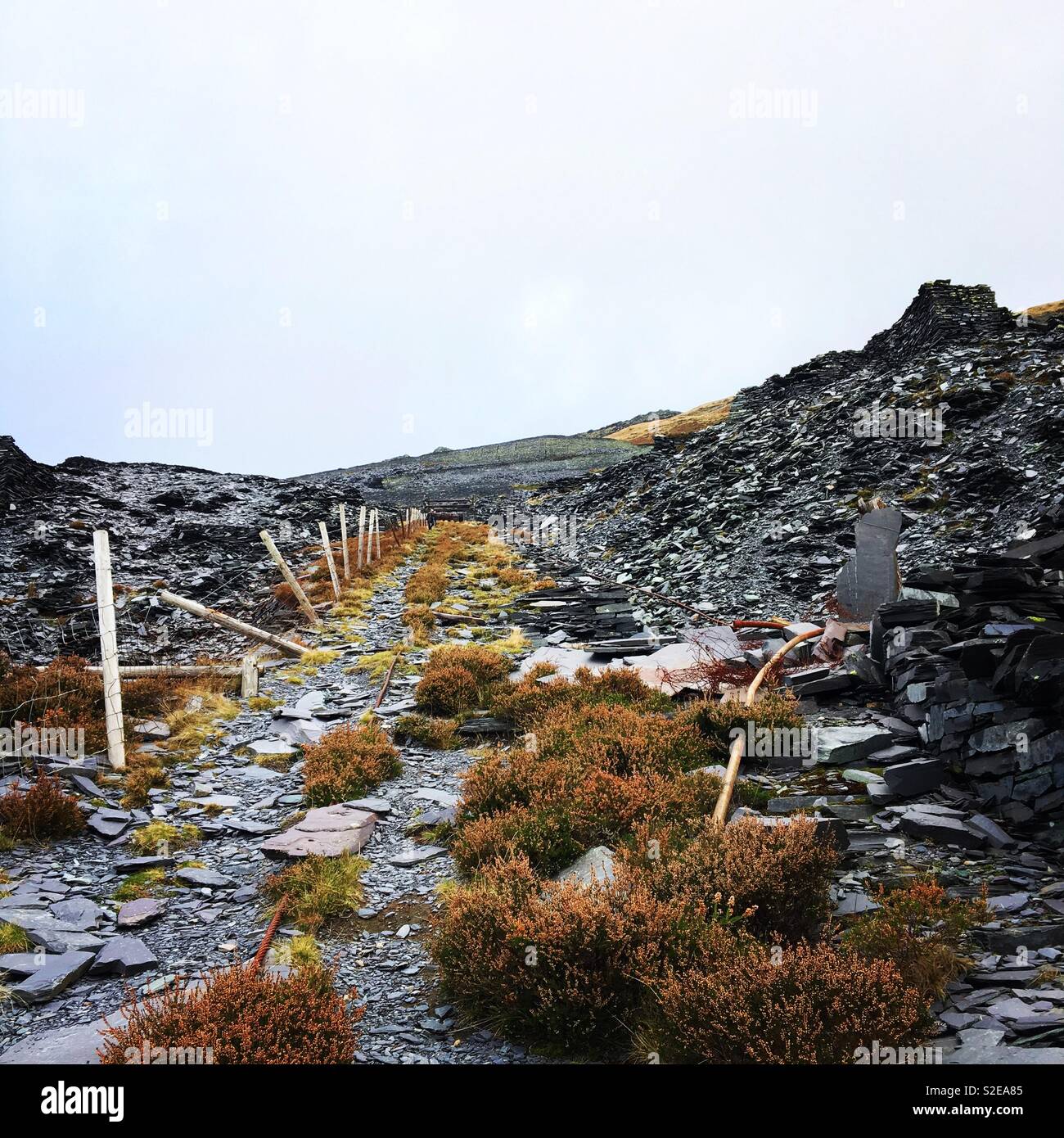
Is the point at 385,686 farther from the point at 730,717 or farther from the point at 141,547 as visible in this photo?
the point at 141,547

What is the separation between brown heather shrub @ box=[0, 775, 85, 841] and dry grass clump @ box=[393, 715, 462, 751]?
4.23 metres

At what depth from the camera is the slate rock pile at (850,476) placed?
18922 mm

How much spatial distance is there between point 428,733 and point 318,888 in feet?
14.3

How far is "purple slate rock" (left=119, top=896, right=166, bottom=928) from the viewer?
222 inches

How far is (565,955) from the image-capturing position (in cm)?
439

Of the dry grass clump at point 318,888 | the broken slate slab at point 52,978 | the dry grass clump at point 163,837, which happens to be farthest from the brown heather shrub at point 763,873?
the dry grass clump at point 163,837

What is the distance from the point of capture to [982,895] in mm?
5023

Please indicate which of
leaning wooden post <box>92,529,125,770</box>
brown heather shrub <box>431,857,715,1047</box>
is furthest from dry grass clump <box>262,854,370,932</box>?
leaning wooden post <box>92,529,125,770</box>

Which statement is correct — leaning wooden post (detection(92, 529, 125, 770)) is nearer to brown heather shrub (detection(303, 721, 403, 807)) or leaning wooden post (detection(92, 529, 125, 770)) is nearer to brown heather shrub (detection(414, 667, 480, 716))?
brown heather shrub (detection(303, 721, 403, 807))

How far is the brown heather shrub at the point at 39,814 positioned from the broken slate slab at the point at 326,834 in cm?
197

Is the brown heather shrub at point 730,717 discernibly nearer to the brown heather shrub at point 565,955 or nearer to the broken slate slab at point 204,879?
the brown heather shrub at point 565,955
